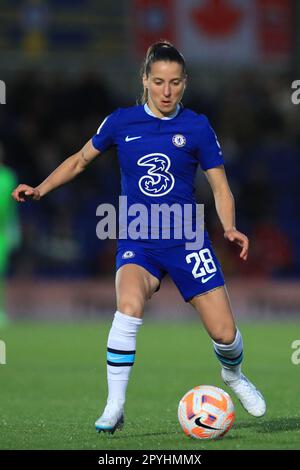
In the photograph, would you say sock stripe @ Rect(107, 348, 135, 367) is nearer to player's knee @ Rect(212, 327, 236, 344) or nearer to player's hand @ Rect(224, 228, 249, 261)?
player's knee @ Rect(212, 327, 236, 344)

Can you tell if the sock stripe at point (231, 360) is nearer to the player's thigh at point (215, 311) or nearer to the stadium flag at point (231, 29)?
the player's thigh at point (215, 311)

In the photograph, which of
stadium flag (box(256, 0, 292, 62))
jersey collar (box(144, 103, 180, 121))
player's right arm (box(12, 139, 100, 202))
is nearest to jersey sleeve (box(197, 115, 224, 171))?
jersey collar (box(144, 103, 180, 121))

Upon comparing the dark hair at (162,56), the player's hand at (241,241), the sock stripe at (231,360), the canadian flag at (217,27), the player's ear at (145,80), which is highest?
the dark hair at (162,56)

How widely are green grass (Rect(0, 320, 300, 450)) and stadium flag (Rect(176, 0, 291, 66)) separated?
552 cm

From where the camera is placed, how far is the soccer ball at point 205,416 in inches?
256

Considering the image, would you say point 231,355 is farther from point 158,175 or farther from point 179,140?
point 179,140

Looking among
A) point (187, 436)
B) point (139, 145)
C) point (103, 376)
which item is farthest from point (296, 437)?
point (103, 376)

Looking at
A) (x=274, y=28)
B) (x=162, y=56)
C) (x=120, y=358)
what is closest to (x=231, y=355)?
(x=120, y=358)

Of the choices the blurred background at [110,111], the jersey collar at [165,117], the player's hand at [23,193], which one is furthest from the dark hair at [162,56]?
the blurred background at [110,111]

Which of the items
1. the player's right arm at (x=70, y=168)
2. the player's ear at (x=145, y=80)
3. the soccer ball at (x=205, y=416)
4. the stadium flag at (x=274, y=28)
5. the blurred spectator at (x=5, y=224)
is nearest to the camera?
the soccer ball at (x=205, y=416)

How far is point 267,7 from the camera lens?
19672 mm

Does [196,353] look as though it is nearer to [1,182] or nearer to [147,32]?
[1,182]

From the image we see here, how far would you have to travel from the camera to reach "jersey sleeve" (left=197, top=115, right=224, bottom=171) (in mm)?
6926

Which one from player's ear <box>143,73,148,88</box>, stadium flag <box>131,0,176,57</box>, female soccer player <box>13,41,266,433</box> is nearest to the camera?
female soccer player <box>13,41,266,433</box>
